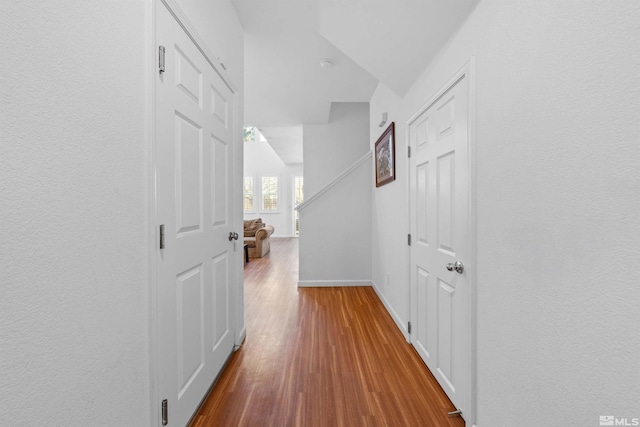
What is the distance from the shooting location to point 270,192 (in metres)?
11.4

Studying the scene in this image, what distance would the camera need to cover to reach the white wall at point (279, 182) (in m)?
11.3

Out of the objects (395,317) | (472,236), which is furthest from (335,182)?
(472,236)

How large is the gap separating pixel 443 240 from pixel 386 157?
1581mm

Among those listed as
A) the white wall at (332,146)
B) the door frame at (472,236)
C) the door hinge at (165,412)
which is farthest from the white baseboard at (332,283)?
the door hinge at (165,412)

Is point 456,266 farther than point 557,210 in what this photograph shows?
Yes

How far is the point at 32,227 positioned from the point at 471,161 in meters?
1.61

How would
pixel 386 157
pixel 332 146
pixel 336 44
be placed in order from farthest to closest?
pixel 332 146 → pixel 386 157 → pixel 336 44

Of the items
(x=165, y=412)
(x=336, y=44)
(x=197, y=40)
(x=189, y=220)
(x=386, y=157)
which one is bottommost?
(x=165, y=412)

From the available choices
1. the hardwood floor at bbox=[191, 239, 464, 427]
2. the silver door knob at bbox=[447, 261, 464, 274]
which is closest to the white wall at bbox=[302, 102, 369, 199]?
the hardwood floor at bbox=[191, 239, 464, 427]

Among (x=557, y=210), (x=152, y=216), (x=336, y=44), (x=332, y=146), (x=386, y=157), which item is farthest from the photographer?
(x=332, y=146)

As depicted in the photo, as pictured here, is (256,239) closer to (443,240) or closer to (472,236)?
(443,240)

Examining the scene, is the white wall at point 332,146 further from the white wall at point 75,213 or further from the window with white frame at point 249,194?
the window with white frame at point 249,194

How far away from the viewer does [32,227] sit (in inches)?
26.7

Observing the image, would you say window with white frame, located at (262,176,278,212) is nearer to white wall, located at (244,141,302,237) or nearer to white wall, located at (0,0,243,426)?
white wall, located at (244,141,302,237)
